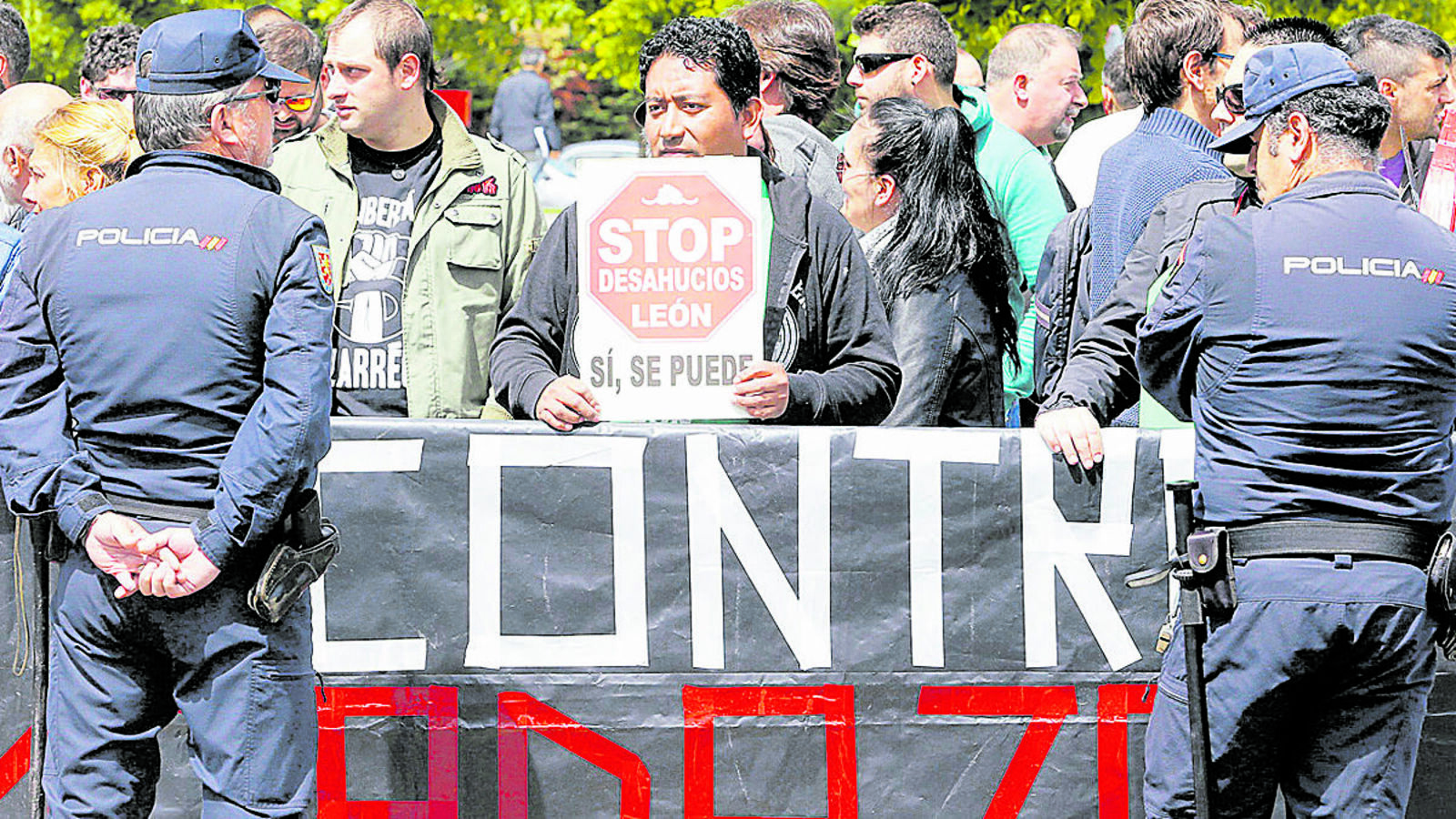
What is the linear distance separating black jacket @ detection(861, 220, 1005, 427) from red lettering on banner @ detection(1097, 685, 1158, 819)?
3.49ft

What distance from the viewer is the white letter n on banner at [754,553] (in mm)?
4898

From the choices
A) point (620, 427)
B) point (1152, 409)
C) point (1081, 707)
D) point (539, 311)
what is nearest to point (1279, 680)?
point (1081, 707)

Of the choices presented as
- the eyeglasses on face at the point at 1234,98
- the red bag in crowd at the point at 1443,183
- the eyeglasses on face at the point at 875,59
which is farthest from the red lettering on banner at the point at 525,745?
the red bag in crowd at the point at 1443,183

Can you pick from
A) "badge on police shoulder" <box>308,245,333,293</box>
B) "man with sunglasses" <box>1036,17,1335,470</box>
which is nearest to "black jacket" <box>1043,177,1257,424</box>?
"man with sunglasses" <box>1036,17,1335,470</box>

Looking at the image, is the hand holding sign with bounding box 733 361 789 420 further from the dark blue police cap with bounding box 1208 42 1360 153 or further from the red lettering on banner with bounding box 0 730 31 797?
the red lettering on banner with bounding box 0 730 31 797

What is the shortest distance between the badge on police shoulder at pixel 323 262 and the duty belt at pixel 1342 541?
2.16 m

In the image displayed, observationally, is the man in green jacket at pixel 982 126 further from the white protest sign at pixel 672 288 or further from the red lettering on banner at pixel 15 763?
the red lettering on banner at pixel 15 763

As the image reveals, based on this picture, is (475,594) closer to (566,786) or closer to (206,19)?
(566,786)

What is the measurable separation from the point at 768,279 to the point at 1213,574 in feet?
4.99

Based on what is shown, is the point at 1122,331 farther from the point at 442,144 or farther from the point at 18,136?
the point at 18,136

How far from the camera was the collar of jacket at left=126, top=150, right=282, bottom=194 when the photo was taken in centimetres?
429

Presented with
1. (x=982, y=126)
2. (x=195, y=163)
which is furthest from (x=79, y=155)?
(x=982, y=126)

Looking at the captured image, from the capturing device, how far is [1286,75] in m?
4.25

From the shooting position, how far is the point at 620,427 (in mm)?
4930
